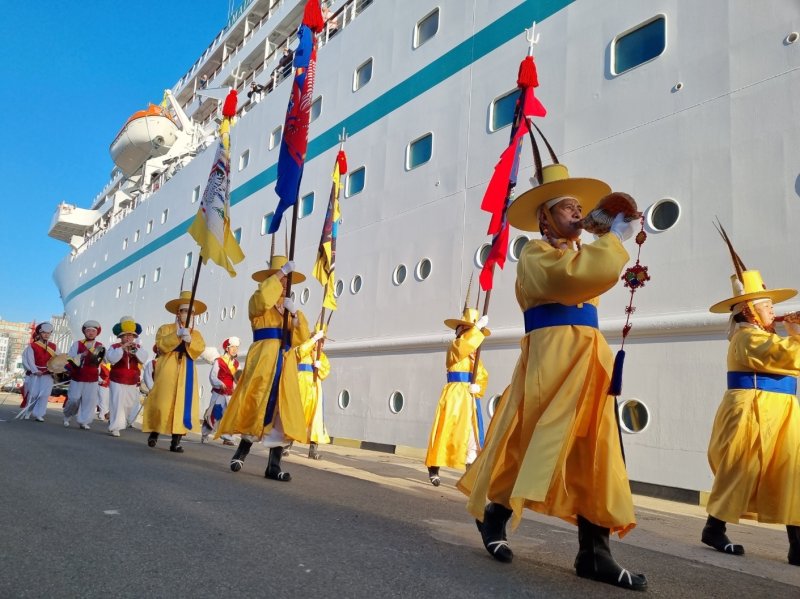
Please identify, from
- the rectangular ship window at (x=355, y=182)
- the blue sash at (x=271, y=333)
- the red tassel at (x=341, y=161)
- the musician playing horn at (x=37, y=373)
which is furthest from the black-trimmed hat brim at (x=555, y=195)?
the musician playing horn at (x=37, y=373)

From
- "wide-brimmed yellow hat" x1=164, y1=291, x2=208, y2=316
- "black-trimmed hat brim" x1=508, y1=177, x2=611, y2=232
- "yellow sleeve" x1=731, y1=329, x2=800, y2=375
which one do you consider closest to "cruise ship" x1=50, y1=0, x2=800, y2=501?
"yellow sleeve" x1=731, y1=329, x2=800, y2=375

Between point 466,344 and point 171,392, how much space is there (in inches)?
132

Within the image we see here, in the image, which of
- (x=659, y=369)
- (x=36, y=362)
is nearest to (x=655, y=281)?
(x=659, y=369)

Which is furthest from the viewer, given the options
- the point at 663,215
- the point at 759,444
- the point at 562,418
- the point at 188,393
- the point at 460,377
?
the point at 188,393

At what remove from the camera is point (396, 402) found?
8.62m

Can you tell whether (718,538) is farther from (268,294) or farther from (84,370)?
(84,370)

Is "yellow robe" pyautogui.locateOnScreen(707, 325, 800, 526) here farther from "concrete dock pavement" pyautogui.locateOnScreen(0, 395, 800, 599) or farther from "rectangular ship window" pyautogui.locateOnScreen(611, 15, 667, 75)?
"rectangular ship window" pyautogui.locateOnScreen(611, 15, 667, 75)

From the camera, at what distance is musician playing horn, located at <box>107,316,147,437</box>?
8930mm

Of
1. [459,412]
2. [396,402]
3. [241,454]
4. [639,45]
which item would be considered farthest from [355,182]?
[241,454]

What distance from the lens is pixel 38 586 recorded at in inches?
69.6

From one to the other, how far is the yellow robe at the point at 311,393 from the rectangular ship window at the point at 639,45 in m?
4.70

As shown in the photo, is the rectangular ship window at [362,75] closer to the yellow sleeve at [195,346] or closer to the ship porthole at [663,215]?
the yellow sleeve at [195,346]

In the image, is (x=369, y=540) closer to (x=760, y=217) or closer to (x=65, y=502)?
(x=65, y=502)

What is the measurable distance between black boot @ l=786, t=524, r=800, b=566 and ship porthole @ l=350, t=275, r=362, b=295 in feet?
23.6
